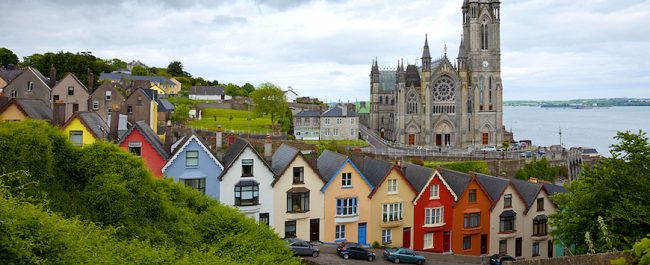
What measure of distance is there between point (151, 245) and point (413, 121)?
92.8 metres

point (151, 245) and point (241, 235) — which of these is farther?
point (241, 235)

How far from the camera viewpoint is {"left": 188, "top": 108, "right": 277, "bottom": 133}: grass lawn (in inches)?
3799

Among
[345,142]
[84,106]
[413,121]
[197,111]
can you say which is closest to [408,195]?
[84,106]

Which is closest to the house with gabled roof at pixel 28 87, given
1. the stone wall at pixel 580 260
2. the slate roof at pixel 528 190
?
the slate roof at pixel 528 190

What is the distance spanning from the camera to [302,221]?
36.3 meters

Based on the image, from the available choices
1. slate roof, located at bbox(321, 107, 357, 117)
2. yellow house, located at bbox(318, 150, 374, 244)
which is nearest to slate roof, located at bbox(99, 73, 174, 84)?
slate roof, located at bbox(321, 107, 357, 117)

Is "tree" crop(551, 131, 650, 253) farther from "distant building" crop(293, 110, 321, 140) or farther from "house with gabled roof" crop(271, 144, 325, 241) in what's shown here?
"distant building" crop(293, 110, 321, 140)

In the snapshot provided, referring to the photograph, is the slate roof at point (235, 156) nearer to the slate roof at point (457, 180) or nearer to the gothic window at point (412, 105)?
the slate roof at point (457, 180)

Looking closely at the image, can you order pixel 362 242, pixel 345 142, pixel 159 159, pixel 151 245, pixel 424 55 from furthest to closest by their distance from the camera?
pixel 424 55 < pixel 345 142 < pixel 362 242 < pixel 159 159 < pixel 151 245

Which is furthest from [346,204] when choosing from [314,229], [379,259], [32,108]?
[32,108]

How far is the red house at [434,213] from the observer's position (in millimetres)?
38281

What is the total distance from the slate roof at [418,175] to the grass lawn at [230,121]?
174 feet

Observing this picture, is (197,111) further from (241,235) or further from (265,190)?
(241,235)

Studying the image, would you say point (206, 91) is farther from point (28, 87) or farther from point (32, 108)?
point (32, 108)
